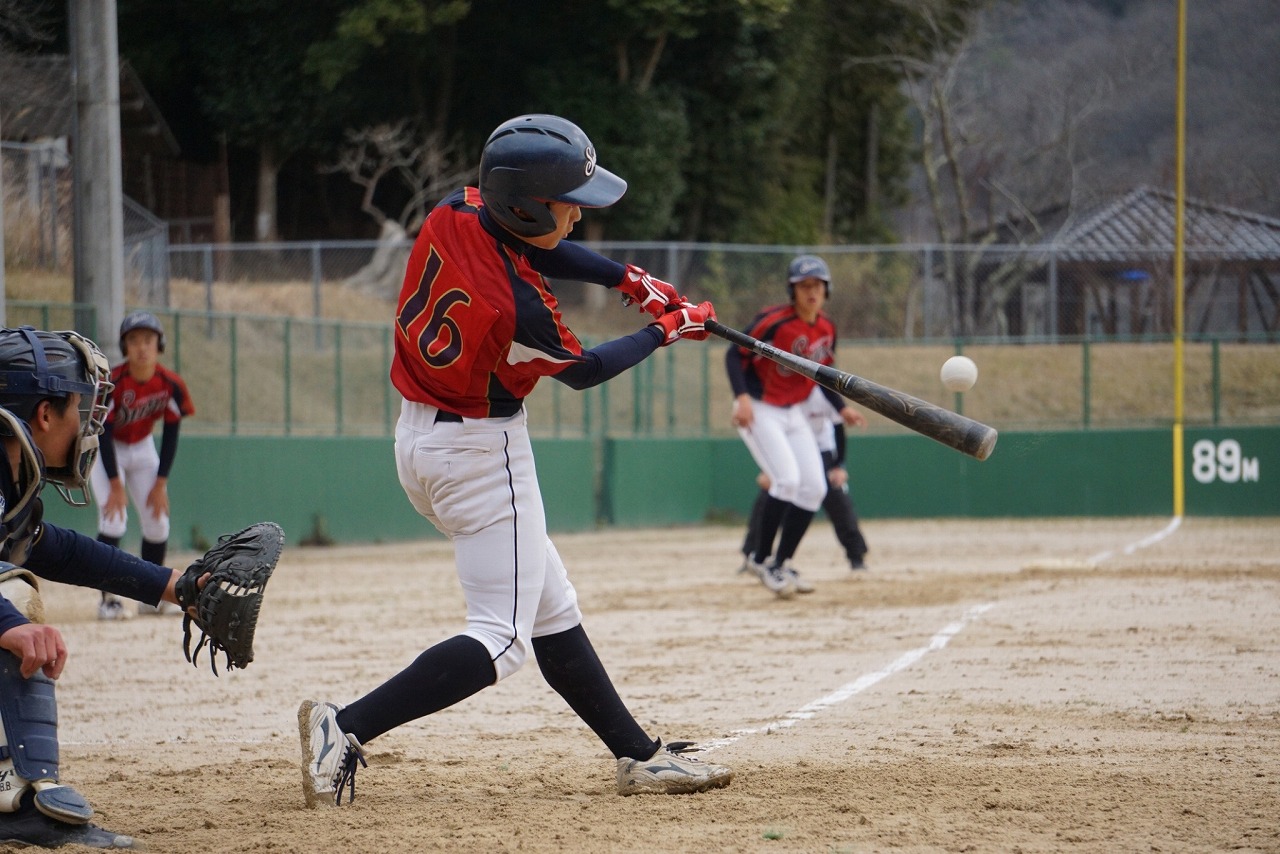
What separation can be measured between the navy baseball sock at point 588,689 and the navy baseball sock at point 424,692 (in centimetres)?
32

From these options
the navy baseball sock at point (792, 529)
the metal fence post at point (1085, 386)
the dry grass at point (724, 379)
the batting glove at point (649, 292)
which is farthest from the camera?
the metal fence post at point (1085, 386)

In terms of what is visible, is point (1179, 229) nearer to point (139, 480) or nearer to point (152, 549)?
point (139, 480)

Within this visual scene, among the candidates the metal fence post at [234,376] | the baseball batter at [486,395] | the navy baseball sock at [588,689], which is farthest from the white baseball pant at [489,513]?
the metal fence post at [234,376]

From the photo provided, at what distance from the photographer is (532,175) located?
14.2 ft

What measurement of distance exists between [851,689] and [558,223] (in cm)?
309

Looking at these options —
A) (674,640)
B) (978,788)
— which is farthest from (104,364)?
(674,640)

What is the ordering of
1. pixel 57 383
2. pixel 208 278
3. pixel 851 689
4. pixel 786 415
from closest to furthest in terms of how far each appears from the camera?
pixel 57 383 → pixel 851 689 → pixel 786 415 → pixel 208 278

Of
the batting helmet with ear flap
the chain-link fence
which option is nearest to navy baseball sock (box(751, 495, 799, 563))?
the batting helmet with ear flap

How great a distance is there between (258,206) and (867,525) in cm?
1648

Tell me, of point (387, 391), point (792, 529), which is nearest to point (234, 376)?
point (387, 391)

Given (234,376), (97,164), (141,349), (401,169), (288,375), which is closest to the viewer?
(141,349)

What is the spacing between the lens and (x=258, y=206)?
3103 centimetres

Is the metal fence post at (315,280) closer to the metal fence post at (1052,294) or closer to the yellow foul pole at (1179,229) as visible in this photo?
the metal fence post at (1052,294)

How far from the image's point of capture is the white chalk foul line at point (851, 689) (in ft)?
18.5
